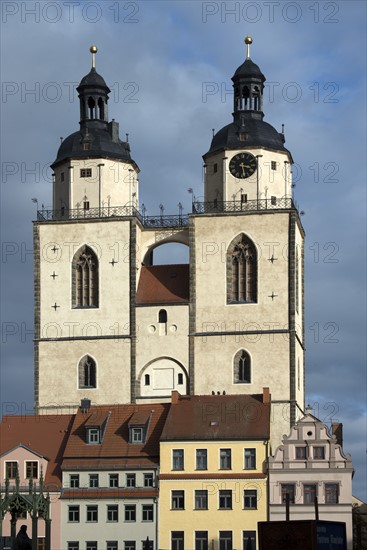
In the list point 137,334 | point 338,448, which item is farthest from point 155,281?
point 338,448

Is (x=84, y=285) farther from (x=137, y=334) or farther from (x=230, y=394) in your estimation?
(x=230, y=394)

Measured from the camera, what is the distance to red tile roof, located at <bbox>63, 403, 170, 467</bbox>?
8288 centimetres

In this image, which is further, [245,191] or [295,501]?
[245,191]

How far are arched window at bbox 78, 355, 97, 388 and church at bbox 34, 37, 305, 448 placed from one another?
0.31 ft

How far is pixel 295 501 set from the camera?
8044 centimetres

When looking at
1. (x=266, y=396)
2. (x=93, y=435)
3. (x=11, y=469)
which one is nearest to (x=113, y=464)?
(x=93, y=435)

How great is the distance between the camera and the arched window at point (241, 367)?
91.6m

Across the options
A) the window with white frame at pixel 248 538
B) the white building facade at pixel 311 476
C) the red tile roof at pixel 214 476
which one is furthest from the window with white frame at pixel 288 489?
the window with white frame at pixel 248 538

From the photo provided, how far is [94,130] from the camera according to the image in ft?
322

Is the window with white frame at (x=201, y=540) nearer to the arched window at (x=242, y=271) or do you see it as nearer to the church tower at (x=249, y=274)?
the church tower at (x=249, y=274)

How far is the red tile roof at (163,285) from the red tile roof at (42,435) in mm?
9085

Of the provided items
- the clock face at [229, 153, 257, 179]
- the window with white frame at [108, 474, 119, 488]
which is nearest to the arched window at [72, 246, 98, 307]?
the clock face at [229, 153, 257, 179]

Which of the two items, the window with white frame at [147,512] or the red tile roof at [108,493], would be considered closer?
the window with white frame at [147,512]

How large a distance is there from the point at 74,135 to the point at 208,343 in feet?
46.0
